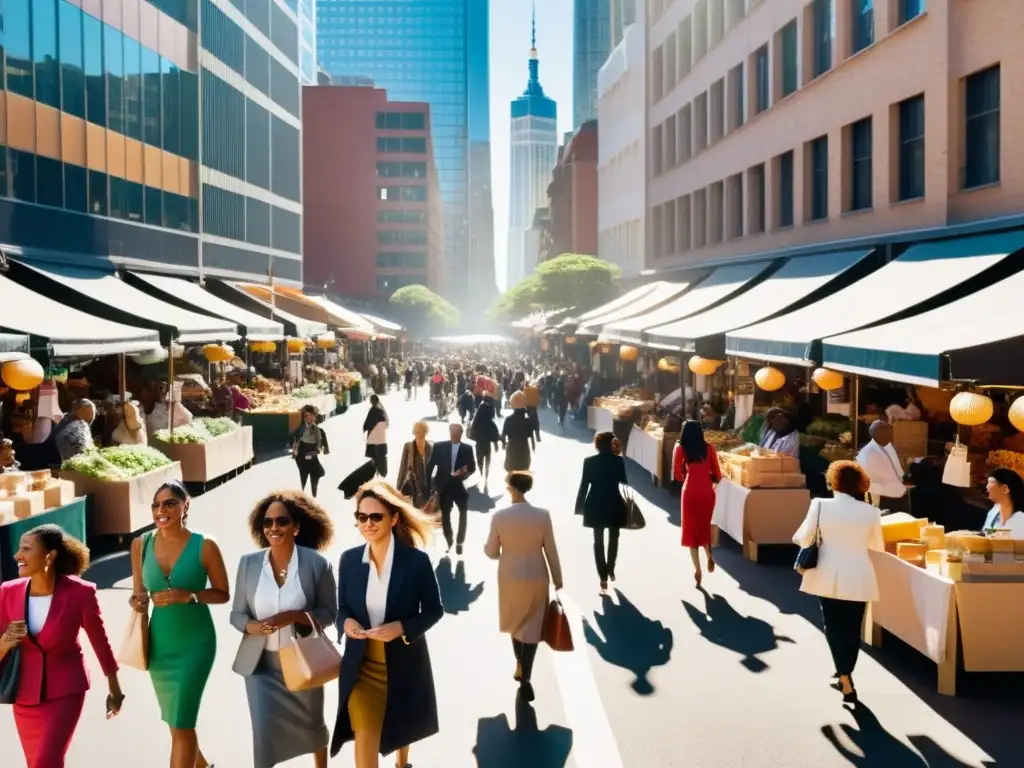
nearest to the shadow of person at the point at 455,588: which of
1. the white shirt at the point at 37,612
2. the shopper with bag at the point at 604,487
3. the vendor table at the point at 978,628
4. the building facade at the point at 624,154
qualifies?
the shopper with bag at the point at 604,487

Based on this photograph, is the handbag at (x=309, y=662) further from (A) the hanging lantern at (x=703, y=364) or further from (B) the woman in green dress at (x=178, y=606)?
(A) the hanging lantern at (x=703, y=364)

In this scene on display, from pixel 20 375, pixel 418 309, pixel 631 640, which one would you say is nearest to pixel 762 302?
pixel 631 640

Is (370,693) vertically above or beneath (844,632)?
above

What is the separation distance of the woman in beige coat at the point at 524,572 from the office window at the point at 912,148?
545 inches

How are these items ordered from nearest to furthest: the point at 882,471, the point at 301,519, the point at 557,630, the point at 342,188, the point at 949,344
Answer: the point at 301,519, the point at 557,630, the point at 949,344, the point at 882,471, the point at 342,188

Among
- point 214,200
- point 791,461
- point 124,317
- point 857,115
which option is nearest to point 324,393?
point 214,200

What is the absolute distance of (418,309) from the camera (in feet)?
363

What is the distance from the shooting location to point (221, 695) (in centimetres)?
838

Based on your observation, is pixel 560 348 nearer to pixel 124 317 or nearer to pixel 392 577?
pixel 124 317

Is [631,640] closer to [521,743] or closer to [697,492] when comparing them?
[697,492]

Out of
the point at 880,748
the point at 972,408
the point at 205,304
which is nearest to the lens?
the point at 880,748

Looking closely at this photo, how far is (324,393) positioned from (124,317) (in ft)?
54.8

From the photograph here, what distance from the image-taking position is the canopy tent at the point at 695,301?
2588 centimetres

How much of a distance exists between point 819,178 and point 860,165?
2605mm
